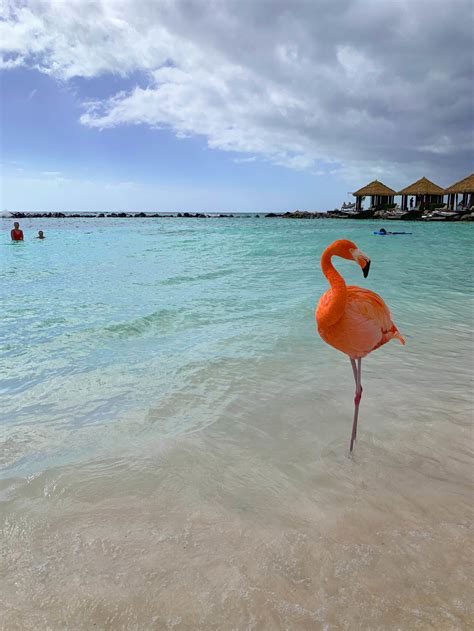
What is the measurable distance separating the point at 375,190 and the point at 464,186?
1373 cm

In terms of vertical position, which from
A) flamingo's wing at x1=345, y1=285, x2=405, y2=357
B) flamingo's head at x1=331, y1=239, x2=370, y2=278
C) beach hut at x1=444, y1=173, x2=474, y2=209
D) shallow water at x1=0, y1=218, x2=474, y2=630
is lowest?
shallow water at x1=0, y1=218, x2=474, y2=630

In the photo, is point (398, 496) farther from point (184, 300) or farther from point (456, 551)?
point (184, 300)

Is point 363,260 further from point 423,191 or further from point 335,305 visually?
point 423,191

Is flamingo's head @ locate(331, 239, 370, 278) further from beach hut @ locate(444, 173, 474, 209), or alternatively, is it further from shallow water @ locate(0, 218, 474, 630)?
beach hut @ locate(444, 173, 474, 209)

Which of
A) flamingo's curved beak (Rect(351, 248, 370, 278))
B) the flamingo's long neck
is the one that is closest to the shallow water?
the flamingo's long neck

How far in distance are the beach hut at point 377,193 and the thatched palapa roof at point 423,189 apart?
208 centimetres

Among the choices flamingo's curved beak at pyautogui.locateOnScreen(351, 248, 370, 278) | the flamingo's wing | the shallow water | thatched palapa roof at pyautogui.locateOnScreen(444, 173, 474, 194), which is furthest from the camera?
thatched palapa roof at pyautogui.locateOnScreen(444, 173, 474, 194)

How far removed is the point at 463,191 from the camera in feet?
175

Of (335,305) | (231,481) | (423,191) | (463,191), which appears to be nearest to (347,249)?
(335,305)

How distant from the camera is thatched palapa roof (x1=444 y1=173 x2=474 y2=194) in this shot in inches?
2067

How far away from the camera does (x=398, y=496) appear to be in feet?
8.21

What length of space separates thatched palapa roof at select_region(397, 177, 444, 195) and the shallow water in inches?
2386

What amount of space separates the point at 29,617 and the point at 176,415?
Result: 1.94 m

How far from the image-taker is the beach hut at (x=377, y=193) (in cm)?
6384
